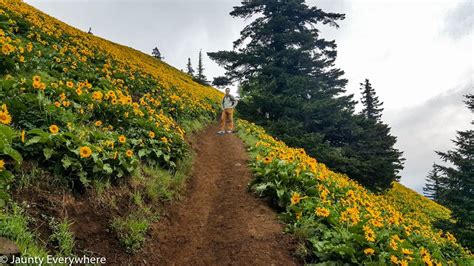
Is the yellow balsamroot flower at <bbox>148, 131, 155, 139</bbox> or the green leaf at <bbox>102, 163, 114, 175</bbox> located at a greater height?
the yellow balsamroot flower at <bbox>148, 131, 155, 139</bbox>

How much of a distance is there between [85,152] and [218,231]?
8.95 feet

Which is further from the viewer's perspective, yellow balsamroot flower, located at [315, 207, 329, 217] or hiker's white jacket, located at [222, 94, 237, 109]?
hiker's white jacket, located at [222, 94, 237, 109]

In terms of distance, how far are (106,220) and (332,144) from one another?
20519 mm

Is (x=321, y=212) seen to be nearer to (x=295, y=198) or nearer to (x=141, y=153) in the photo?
(x=295, y=198)

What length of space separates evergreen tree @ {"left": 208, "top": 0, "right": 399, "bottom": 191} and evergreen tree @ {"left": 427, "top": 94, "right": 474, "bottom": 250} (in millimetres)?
3968

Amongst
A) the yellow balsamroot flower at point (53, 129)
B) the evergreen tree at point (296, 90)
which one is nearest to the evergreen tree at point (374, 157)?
the evergreen tree at point (296, 90)

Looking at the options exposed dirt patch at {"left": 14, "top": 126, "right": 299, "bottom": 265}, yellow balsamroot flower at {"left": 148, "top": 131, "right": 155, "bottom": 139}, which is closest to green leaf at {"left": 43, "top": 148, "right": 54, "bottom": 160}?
exposed dirt patch at {"left": 14, "top": 126, "right": 299, "bottom": 265}

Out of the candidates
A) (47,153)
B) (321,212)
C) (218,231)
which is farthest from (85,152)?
(321,212)

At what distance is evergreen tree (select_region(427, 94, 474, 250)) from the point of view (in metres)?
14.3

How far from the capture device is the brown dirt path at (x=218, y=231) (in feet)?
17.0

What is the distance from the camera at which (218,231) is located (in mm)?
6059

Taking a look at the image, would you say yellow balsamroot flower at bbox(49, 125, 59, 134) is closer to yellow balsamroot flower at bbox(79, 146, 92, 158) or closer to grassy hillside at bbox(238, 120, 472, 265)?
yellow balsamroot flower at bbox(79, 146, 92, 158)

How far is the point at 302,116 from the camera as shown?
21.1 meters

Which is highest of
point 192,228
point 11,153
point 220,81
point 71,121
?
point 220,81
